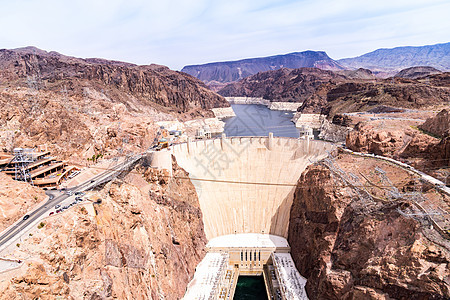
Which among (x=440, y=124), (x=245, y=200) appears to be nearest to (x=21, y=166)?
(x=245, y=200)

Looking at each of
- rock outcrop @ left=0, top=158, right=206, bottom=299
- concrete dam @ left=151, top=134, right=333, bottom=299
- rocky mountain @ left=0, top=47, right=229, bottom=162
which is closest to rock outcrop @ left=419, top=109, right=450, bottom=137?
concrete dam @ left=151, top=134, right=333, bottom=299

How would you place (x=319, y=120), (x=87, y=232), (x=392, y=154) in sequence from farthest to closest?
(x=319, y=120) → (x=392, y=154) → (x=87, y=232)

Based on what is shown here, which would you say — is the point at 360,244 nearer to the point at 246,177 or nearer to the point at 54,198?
the point at 246,177

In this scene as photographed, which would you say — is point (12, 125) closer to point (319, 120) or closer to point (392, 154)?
point (392, 154)

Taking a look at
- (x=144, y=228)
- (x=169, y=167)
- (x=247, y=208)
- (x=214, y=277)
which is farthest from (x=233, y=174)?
(x=144, y=228)

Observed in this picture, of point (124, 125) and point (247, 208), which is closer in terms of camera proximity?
point (247, 208)

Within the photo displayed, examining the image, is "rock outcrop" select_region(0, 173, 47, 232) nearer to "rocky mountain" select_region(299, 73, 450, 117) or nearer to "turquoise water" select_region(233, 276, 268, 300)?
"turquoise water" select_region(233, 276, 268, 300)
